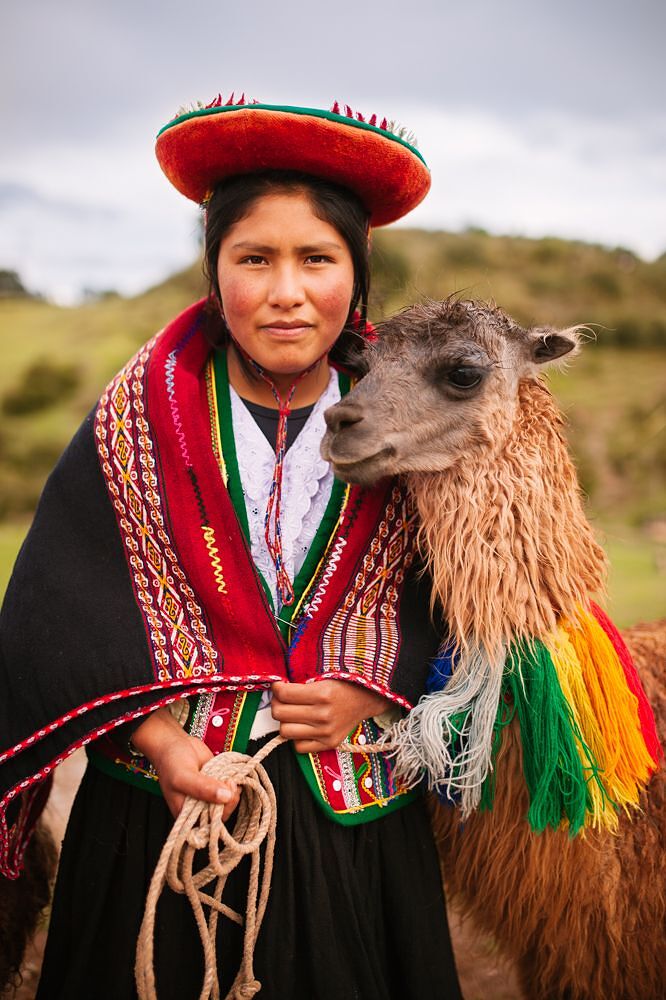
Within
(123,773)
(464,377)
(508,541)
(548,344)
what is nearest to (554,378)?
(548,344)

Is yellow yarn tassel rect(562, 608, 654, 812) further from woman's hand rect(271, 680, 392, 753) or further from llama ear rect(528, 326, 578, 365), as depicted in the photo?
llama ear rect(528, 326, 578, 365)

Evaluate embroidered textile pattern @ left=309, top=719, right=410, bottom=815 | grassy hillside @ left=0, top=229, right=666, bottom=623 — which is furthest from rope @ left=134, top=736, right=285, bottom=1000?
grassy hillside @ left=0, top=229, right=666, bottom=623

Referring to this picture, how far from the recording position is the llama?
145 cm

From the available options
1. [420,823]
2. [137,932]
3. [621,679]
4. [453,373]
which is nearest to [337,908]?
[420,823]

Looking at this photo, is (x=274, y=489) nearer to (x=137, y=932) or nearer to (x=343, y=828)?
(x=343, y=828)

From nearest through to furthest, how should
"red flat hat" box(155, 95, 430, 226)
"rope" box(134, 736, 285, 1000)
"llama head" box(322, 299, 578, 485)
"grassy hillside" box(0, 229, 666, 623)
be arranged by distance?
"rope" box(134, 736, 285, 1000) < "red flat hat" box(155, 95, 430, 226) < "llama head" box(322, 299, 578, 485) < "grassy hillside" box(0, 229, 666, 623)

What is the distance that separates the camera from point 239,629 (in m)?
1.40

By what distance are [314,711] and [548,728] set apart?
44 cm

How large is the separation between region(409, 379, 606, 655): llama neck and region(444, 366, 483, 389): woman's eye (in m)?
0.13

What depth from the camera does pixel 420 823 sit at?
1587 millimetres

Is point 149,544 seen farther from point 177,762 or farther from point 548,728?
point 548,728

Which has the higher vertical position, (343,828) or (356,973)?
(343,828)

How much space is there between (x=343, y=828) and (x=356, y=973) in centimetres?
27

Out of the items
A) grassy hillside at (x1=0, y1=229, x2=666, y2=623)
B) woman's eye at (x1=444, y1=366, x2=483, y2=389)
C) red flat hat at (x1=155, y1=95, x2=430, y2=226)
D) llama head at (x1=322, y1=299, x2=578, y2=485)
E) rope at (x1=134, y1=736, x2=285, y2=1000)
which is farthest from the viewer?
grassy hillside at (x1=0, y1=229, x2=666, y2=623)
